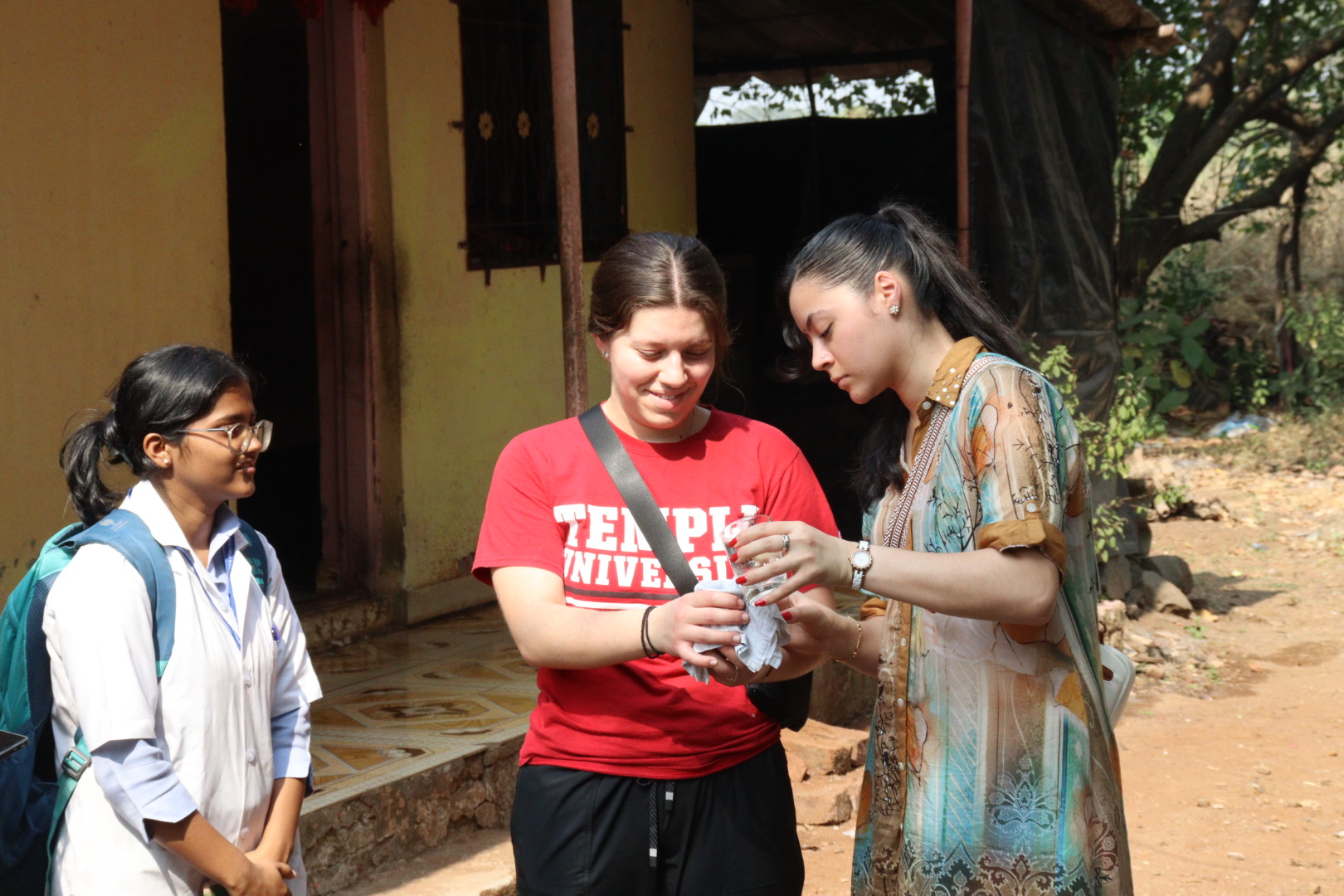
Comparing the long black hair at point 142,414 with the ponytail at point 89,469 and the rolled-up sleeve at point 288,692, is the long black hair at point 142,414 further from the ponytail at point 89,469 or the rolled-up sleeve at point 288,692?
the rolled-up sleeve at point 288,692

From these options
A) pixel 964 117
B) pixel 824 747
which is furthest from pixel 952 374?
pixel 964 117

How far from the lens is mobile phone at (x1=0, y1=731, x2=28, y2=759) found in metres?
1.98

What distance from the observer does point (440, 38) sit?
5.92m

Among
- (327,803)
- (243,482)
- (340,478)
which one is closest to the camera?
(243,482)

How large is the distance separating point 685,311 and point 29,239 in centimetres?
301

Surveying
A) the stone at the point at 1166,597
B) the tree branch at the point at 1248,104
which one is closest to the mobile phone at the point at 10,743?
the stone at the point at 1166,597

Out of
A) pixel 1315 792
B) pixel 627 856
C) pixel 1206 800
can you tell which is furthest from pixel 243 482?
pixel 1315 792

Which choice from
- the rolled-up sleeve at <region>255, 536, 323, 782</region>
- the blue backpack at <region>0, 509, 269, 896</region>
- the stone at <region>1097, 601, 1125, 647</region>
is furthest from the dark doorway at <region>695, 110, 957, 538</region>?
the blue backpack at <region>0, 509, 269, 896</region>

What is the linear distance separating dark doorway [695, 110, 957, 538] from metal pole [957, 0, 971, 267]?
2.22 metres

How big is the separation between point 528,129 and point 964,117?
2043 millimetres

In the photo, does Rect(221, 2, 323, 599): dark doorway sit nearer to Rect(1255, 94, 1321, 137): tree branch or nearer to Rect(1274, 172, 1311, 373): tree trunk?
Rect(1255, 94, 1321, 137): tree branch

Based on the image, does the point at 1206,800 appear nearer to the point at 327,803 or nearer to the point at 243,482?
the point at 327,803

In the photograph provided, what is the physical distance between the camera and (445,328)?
6023 mm

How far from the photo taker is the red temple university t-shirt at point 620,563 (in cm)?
217
